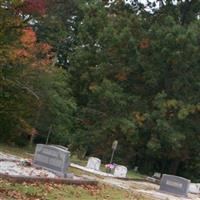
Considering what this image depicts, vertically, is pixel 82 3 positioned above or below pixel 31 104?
above

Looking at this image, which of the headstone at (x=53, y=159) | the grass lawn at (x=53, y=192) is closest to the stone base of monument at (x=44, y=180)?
the grass lawn at (x=53, y=192)

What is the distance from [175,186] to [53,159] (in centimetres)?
835

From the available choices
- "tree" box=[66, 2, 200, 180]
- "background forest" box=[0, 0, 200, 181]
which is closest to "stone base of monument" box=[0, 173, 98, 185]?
"background forest" box=[0, 0, 200, 181]

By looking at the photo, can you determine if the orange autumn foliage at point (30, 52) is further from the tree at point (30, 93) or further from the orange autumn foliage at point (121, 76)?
the orange autumn foliage at point (121, 76)

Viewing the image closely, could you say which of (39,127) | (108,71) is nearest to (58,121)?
(39,127)

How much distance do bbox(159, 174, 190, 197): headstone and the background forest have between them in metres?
9.92

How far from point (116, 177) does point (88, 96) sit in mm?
21150

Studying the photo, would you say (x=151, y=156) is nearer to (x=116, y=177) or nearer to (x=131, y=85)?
(x=131, y=85)

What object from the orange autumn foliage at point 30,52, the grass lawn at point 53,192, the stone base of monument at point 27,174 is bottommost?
the grass lawn at point 53,192

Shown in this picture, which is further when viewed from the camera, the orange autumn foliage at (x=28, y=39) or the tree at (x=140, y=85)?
the tree at (x=140, y=85)

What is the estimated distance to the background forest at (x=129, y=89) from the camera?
38.6 m

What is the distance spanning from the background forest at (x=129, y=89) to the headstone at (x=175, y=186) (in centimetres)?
992

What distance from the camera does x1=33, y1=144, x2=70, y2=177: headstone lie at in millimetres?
20714

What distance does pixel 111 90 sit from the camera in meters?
41.8
